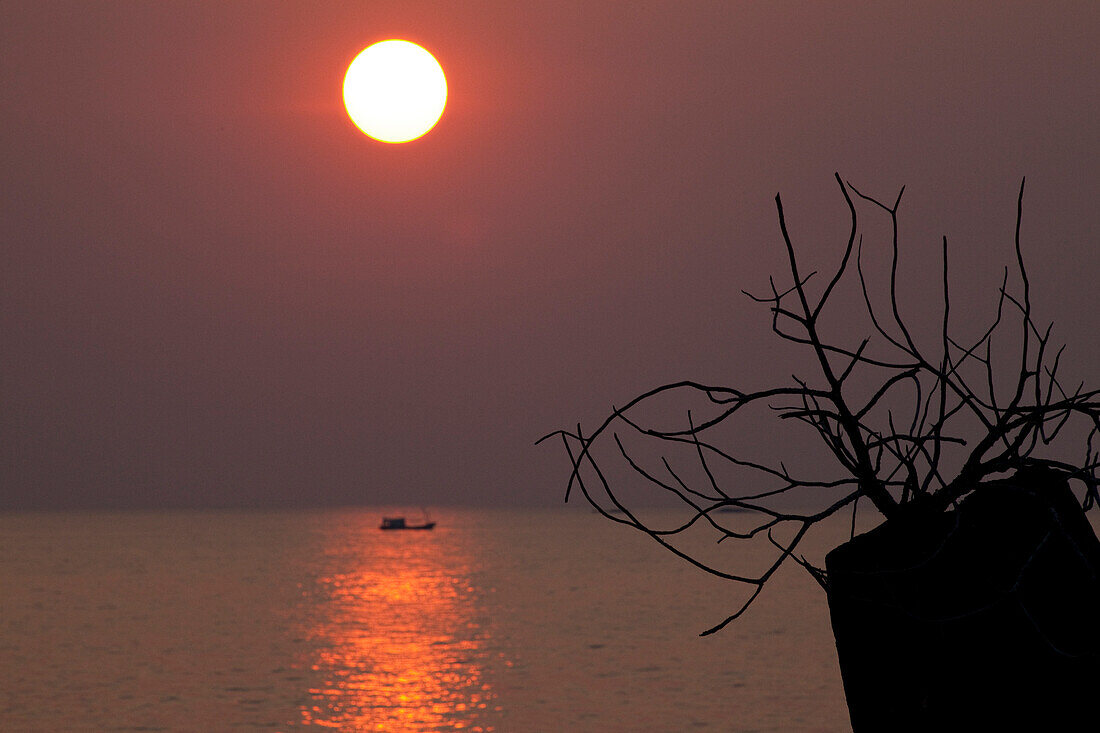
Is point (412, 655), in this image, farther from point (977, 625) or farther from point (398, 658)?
point (977, 625)

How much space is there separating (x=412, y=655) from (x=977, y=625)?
51626mm

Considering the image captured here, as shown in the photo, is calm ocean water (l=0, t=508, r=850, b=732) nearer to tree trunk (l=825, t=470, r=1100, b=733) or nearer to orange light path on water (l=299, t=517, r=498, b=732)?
orange light path on water (l=299, t=517, r=498, b=732)

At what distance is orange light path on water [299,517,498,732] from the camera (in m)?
38.0

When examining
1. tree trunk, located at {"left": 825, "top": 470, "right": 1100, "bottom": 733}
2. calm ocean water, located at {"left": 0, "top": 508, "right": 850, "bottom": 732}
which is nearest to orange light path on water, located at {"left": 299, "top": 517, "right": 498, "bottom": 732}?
calm ocean water, located at {"left": 0, "top": 508, "right": 850, "bottom": 732}

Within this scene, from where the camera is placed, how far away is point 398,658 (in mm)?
52156

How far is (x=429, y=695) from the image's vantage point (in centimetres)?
4150

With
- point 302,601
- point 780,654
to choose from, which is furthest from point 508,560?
point 780,654

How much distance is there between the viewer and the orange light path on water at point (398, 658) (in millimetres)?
37969

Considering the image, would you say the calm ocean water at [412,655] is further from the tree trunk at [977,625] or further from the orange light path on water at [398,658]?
the tree trunk at [977,625]

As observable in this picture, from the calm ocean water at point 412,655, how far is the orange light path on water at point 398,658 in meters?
0.14

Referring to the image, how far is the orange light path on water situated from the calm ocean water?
0.14 m

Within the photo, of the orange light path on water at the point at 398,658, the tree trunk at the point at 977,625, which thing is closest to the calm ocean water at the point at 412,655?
the orange light path on water at the point at 398,658

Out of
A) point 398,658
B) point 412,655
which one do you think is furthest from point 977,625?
point 412,655

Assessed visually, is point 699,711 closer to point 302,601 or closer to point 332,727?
point 332,727
